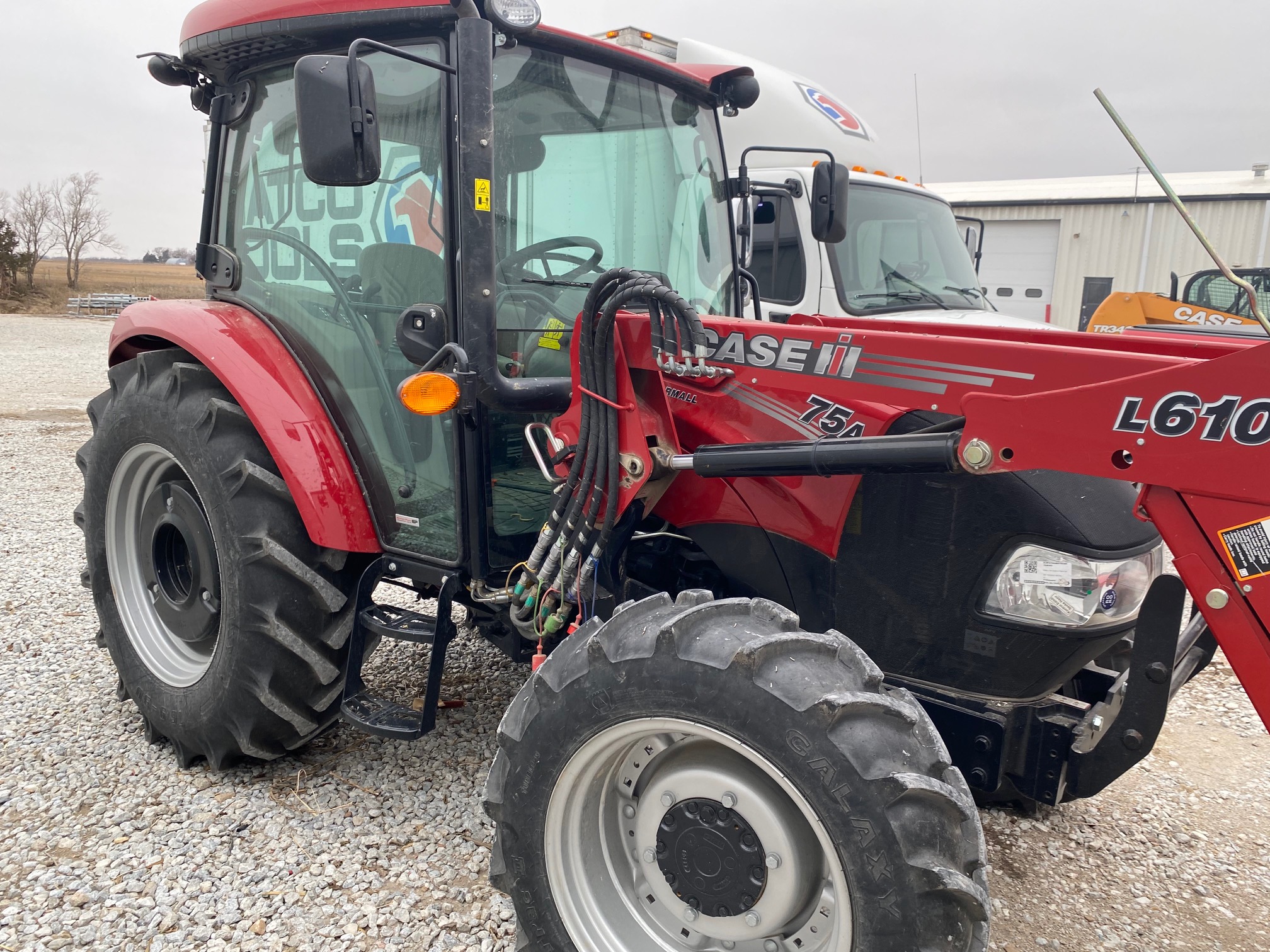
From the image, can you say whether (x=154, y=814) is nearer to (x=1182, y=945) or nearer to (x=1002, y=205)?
(x=1182, y=945)

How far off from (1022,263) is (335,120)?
1536cm

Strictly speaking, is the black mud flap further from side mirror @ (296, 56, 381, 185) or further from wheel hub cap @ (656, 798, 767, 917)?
→ side mirror @ (296, 56, 381, 185)

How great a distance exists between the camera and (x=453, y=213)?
2402 mm

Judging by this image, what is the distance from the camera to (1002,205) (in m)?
15.3

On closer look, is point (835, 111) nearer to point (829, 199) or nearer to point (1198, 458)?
point (829, 199)

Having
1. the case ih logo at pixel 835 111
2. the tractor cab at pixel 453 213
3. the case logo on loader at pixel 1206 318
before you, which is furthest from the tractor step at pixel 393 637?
the case logo on loader at pixel 1206 318

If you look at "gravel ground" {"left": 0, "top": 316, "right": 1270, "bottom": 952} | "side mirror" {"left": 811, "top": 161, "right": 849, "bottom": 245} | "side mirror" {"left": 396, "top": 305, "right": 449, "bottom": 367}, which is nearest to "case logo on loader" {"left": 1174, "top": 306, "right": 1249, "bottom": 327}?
"gravel ground" {"left": 0, "top": 316, "right": 1270, "bottom": 952}

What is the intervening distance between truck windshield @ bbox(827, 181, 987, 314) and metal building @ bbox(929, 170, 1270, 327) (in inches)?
311

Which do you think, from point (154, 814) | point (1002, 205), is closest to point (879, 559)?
point (154, 814)

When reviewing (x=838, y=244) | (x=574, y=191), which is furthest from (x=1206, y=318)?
(x=574, y=191)

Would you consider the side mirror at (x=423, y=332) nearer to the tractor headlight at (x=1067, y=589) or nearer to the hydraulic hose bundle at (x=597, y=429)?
the hydraulic hose bundle at (x=597, y=429)

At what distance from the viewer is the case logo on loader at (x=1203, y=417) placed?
1.55 metres

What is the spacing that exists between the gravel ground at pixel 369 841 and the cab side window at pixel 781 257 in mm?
3726

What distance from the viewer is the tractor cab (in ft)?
7.70
